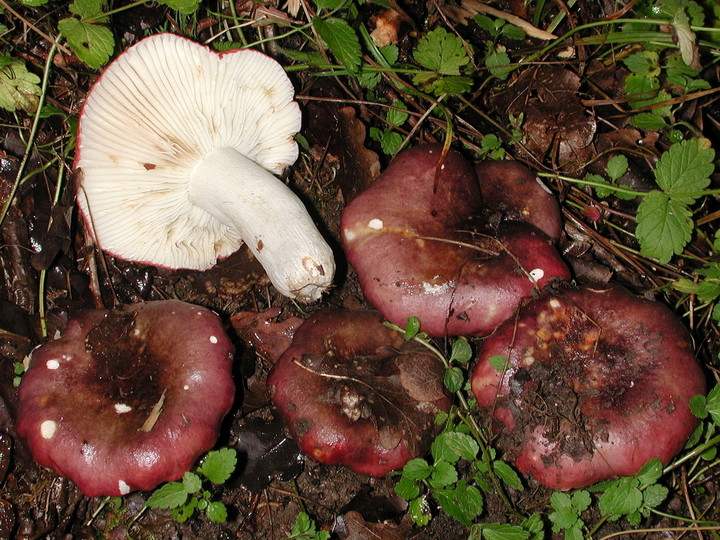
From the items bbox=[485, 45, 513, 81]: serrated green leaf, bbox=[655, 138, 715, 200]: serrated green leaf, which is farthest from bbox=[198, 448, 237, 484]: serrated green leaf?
bbox=[485, 45, 513, 81]: serrated green leaf

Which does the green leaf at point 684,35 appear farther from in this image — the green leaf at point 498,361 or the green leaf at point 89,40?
the green leaf at point 89,40

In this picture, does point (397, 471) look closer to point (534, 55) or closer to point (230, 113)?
point (230, 113)

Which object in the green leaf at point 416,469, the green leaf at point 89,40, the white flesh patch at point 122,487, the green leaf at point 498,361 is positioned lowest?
the green leaf at point 416,469

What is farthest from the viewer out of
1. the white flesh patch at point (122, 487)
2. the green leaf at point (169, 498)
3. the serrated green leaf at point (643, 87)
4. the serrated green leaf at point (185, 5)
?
the serrated green leaf at point (643, 87)


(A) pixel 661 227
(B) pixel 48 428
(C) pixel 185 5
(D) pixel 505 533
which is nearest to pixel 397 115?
(C) pixel 185 5

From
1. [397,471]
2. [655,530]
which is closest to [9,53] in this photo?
[397,471]

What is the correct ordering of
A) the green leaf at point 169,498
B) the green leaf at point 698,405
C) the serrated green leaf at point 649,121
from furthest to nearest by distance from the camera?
the serrated green leaf at point 649,121
the green leaf at point 169,498
the green leaf at point 698,405

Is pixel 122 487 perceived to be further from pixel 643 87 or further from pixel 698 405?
pixel 643 87

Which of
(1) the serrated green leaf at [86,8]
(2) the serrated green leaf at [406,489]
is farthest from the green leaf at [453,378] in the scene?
(1) the serrated green leaf at [86,8]
